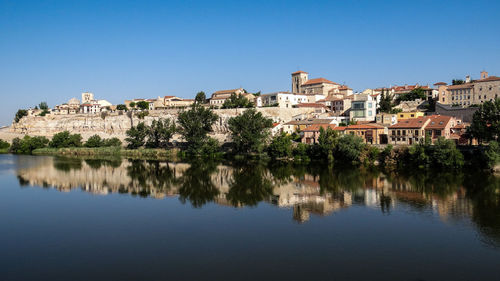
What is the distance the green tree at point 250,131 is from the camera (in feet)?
109

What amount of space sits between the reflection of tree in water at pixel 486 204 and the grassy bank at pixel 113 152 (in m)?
26.2

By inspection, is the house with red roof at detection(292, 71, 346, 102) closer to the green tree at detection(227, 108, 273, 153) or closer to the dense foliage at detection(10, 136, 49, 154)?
the green tree at detection(227, 108, 273, 153)

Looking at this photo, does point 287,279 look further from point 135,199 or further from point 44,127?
point 44,127

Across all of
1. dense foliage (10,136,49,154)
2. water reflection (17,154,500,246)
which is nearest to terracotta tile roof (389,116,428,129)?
water reflection (17,154,500,246)

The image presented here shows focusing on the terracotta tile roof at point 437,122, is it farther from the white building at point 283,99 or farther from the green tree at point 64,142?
the green tree at point 64,142

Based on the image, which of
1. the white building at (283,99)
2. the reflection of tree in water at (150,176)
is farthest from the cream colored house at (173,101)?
the reflection of tree in water at (150,176)

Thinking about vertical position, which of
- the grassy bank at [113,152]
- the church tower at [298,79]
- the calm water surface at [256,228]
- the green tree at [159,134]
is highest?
the church tower at [298,79]

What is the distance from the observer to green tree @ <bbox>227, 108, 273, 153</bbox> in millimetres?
33219

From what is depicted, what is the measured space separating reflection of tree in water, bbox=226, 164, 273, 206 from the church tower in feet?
105

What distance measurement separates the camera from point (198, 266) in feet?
32.3

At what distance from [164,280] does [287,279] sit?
3.03m

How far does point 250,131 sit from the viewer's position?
33781 millimetres

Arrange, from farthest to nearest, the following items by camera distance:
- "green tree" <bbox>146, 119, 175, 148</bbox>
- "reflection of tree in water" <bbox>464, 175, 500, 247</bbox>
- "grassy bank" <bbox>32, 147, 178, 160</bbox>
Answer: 1. "green tree" <bbox>146, 119, 175, 148</bbox>
2. "grassy bank" <bbox>32, 147, 178, 160</bbox>
3. "reflection of tree in water" <bbox>464, 175, 500, 247</bbox>

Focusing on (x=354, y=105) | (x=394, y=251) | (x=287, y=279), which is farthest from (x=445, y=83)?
(x=287, y=279)
